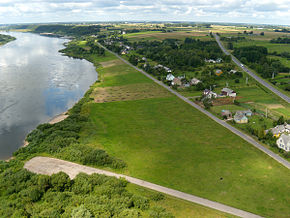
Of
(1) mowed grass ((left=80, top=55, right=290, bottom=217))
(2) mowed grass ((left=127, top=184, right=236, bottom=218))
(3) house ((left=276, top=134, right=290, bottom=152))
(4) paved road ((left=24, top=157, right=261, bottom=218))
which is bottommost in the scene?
(2) mowed grass ((left=127, top=184, right=236, bottom=218))

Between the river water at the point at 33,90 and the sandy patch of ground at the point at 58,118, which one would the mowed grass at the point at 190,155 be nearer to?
the sandy patch of ground at the point at 58,118

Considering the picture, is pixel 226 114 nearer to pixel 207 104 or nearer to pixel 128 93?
pixel 207 104

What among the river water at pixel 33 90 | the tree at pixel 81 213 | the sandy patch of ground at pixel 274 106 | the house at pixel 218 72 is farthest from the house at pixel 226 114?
the river water at pixel 33 90

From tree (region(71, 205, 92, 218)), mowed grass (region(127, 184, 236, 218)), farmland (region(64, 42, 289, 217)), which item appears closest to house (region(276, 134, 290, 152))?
farmland (region(64, 42, 289, 217))

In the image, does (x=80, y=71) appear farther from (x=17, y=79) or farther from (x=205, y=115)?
(x=205, y=115)

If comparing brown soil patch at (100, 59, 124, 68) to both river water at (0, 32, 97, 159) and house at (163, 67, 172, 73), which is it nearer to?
river water at (0, 32, 97, 159)
